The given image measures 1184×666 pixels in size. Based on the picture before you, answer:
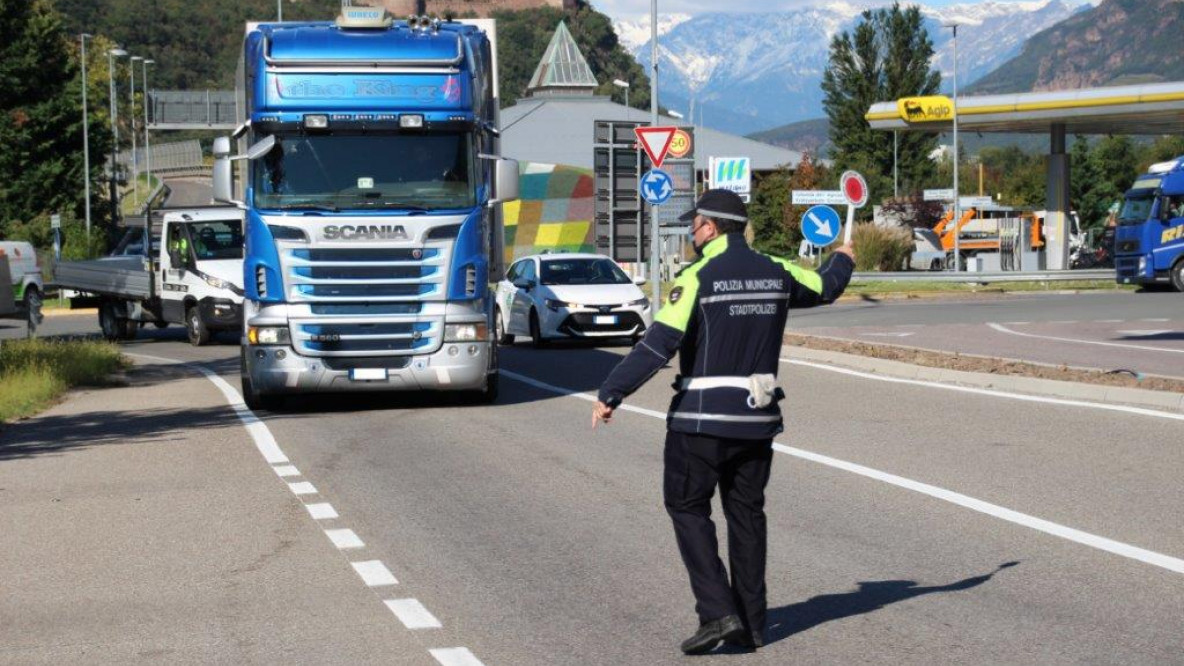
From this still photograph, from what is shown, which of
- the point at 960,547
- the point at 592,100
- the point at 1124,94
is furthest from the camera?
the point at 592,100

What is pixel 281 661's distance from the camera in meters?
7.08

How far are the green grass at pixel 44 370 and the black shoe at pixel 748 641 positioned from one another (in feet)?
42.7

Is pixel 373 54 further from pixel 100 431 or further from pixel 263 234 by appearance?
pixel 100 431

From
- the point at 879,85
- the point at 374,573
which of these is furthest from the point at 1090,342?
the point at 879,85

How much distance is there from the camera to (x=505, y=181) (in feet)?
57.9

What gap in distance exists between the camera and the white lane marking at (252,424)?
14.6 meters

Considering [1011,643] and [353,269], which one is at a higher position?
[353,269]

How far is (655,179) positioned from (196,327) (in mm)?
9077

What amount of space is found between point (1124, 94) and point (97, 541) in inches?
2083

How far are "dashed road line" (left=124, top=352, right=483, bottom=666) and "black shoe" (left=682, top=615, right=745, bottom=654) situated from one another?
86cm

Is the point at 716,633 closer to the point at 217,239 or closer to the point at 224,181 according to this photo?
the point at 224,181

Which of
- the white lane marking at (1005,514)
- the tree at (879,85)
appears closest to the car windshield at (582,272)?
the white lane marking at (1005,514)

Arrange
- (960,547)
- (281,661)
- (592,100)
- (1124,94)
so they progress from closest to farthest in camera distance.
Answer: (281,661), (960,547), (1124,94), (592,100)

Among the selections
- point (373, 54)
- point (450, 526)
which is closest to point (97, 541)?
point (450, 526)
